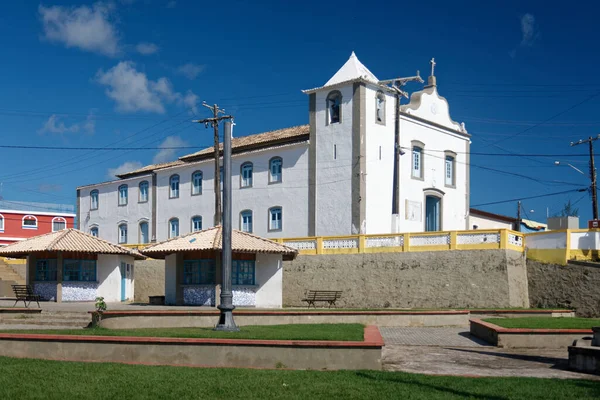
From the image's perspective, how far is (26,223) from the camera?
55.6m

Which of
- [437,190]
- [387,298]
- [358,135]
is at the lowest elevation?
[387,298]

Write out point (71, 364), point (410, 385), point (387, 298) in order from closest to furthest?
point (410, 385) → point (71, 364) → point (387, 298)

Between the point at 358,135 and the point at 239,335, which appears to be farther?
the point at 358,135

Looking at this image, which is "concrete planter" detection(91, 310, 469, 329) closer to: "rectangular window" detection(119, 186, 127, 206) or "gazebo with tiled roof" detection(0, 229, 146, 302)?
"gazebo with tiled roof" detection(0, 229, 146, 302)

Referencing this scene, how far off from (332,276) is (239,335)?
17214 millimetres

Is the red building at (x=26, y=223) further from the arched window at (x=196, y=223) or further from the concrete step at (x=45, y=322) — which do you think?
the concrete step at (x=45, y=322)

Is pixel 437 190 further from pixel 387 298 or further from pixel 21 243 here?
pixel 21 243

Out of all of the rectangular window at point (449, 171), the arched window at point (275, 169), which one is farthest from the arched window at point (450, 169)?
the arched window at point (275, 169)

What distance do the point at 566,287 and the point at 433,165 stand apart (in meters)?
13.8

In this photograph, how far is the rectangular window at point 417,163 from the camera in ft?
120

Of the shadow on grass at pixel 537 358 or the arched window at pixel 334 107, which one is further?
the arched window at pixel 334 107

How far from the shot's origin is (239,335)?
12.7 metres

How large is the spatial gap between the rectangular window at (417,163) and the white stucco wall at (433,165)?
22 cm

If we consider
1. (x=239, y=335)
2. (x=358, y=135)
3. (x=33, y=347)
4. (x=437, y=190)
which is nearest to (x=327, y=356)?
(x=239, y=335)
